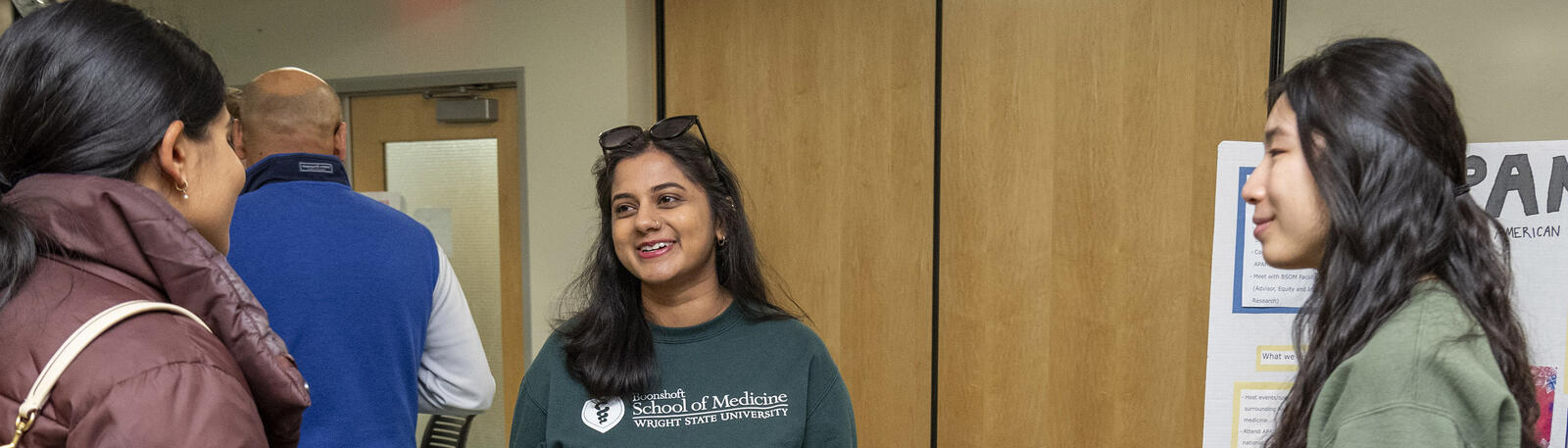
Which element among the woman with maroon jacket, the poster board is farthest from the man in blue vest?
the poster board

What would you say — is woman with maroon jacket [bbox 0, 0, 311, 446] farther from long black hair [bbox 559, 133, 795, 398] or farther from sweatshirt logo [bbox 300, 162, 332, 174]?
sweatshirt logo [bbox 300, 162, 332, 174]

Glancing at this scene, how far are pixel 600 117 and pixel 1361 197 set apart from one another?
2.92 metres

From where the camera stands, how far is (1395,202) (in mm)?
860

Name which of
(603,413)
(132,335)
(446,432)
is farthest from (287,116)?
(446,432)

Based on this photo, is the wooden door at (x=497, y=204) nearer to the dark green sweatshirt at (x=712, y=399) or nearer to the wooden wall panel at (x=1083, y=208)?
the wooden wall panel at (x=1083, y=208)

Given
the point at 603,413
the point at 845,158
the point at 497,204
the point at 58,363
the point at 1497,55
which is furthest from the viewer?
the point at 497,204

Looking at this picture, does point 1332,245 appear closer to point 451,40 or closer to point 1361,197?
point 1361,197

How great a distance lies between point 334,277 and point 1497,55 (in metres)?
3.02

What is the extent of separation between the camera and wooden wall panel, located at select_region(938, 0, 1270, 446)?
113 inches

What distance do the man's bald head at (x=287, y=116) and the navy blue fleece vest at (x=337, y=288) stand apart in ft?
0.27

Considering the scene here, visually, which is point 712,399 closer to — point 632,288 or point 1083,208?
point 632,288

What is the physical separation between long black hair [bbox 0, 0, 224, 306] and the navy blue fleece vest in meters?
0.74

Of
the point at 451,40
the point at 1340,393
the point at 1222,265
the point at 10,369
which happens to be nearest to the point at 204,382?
the point at 10,369

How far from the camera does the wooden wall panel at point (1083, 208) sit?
286cm
